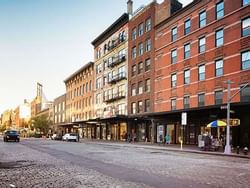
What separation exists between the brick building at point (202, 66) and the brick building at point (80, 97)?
95.7 ft

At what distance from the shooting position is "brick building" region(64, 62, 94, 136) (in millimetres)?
78975

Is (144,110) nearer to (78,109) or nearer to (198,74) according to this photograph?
(198,74)

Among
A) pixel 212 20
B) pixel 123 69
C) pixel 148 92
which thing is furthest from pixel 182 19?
pixel 123 69

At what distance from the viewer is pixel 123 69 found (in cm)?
6222

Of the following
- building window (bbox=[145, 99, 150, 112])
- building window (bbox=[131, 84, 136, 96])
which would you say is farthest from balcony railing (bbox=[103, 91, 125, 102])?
building window (bbox=[145, 99, 150, 112])

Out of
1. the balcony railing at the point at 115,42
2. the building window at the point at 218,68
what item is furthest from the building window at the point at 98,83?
the building window at the point at 218,68

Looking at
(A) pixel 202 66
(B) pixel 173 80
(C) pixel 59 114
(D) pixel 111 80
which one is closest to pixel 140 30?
(D) pixel 111 80

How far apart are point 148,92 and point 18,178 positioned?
41.8 m

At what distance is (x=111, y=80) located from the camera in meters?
65.3

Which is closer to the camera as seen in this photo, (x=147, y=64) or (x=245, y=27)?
(x=245, y=27)

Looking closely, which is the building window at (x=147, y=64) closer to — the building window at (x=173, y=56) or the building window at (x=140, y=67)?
the building window at (x=140, y=67)

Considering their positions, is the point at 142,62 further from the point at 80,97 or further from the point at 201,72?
the point at 80,97

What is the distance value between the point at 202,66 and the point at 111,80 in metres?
26.9

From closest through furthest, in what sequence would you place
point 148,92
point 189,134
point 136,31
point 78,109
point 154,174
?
point 154,174 → point 189,134 → point 148,92 → point 136,31 → point 78,109
